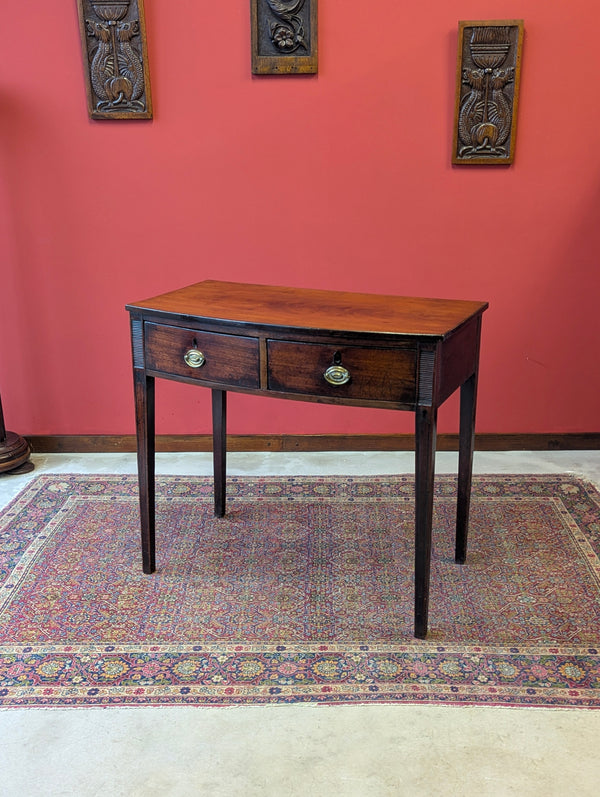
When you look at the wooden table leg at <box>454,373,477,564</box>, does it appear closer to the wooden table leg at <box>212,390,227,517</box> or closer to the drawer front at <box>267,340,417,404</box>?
the drawer front at <box>267,340,417,404</box>

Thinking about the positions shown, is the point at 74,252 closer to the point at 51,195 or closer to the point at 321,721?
the point at 51,195

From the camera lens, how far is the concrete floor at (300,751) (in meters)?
1.64

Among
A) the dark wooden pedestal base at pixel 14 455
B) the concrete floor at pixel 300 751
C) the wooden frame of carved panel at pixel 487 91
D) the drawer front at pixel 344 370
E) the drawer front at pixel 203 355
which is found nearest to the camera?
the concrete floor at pixel 300 751

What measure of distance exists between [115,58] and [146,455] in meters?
1.72

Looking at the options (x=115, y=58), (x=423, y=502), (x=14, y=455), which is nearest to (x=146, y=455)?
(x=423, y=502)

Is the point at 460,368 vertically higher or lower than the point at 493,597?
higher

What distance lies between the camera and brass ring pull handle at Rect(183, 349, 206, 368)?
7.06ft

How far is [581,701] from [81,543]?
5.47ft

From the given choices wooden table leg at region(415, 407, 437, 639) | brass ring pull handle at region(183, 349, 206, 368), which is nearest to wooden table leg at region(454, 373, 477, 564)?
wooden table leg at region(415, 407, 437, 639)

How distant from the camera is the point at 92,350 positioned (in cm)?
344

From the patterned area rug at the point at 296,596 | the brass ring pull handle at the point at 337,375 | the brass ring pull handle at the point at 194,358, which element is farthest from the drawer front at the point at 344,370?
the patterned area rug at the point at 296,596

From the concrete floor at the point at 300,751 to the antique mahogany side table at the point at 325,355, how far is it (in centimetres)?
38

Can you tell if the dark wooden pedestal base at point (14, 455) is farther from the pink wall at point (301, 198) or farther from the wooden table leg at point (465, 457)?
the wooden table leg at point (465, 457)

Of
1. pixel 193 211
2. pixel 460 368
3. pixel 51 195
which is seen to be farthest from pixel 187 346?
pixel 51 195
